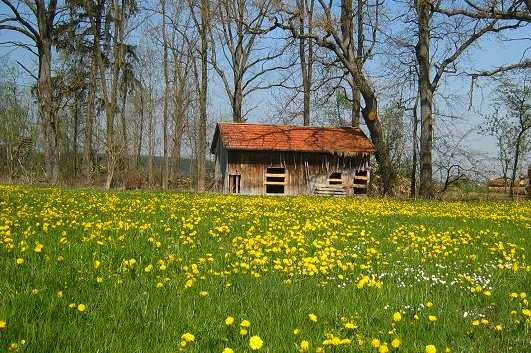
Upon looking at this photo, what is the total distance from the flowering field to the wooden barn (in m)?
21.5

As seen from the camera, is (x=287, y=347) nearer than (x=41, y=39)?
Yes

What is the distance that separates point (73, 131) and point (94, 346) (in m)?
42.0

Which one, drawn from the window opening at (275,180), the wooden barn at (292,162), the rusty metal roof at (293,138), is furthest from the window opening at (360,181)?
the window opening at (275,180)

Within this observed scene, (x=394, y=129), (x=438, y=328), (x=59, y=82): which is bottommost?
(x=438, y=328)

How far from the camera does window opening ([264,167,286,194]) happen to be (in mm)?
29594

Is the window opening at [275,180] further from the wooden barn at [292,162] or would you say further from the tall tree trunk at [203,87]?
the tall tree trunk at [203,87]

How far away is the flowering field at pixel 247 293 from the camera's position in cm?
305

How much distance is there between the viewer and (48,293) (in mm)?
3836

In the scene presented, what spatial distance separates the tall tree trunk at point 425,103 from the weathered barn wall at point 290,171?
5.63m

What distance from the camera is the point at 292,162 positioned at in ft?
98.3

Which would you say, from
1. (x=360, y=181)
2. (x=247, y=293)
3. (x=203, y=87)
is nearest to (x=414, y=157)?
(x=360, y=181)

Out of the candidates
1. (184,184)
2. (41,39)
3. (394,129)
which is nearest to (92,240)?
(41,39)

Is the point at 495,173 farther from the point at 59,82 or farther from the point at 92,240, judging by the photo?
the point at 59,82

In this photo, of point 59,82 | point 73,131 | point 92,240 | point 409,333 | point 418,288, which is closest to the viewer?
point 409,333
